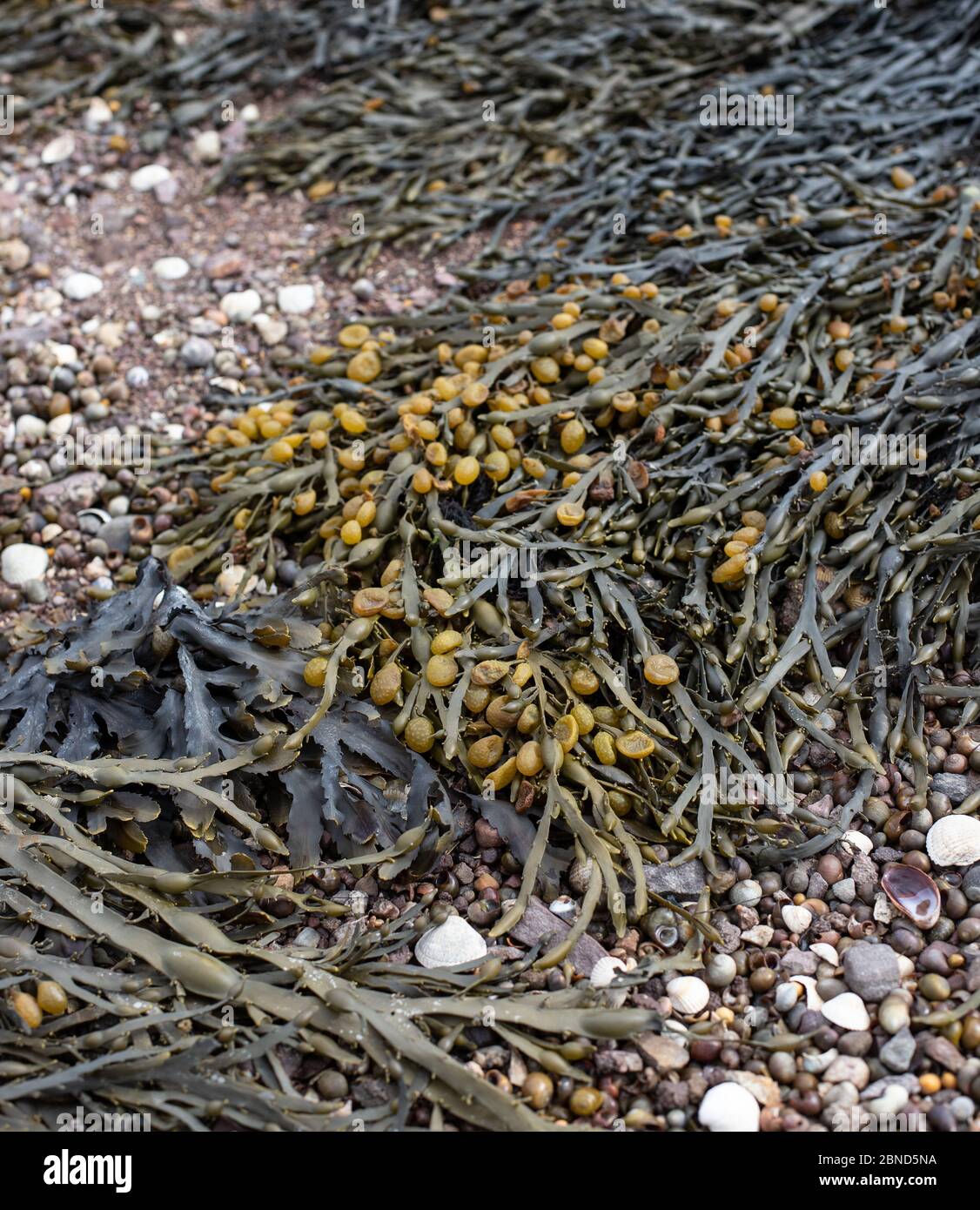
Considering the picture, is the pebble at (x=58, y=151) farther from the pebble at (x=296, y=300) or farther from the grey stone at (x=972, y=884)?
the grey stone at (x=972, y=884)

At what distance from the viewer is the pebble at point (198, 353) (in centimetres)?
278

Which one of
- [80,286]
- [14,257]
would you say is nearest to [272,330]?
[80,286]

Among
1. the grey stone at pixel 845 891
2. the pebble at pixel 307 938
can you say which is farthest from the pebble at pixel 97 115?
the grey stone at pixel 845 891

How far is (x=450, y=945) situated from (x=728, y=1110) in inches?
18.9

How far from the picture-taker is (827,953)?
1.72 metres

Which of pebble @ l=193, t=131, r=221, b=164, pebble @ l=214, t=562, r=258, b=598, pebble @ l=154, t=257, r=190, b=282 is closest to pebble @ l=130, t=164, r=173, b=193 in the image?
pebble @ l=193, t=131, r=221, b=164

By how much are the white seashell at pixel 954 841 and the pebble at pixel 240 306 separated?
211 centimetres

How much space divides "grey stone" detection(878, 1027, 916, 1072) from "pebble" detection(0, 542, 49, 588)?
195cm

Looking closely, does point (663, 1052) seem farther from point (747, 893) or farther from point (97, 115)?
point (97, 115)

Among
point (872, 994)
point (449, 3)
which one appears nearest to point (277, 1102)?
point (872, 994)

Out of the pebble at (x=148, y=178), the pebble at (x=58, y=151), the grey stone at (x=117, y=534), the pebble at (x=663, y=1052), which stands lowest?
the pebble at (x=663, y=1052)

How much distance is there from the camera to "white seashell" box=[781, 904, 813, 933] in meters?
1.76

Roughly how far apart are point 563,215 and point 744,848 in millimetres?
1828

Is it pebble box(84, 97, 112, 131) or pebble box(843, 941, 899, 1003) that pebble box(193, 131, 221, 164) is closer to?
pebble box(84, 97, 112, 131)
